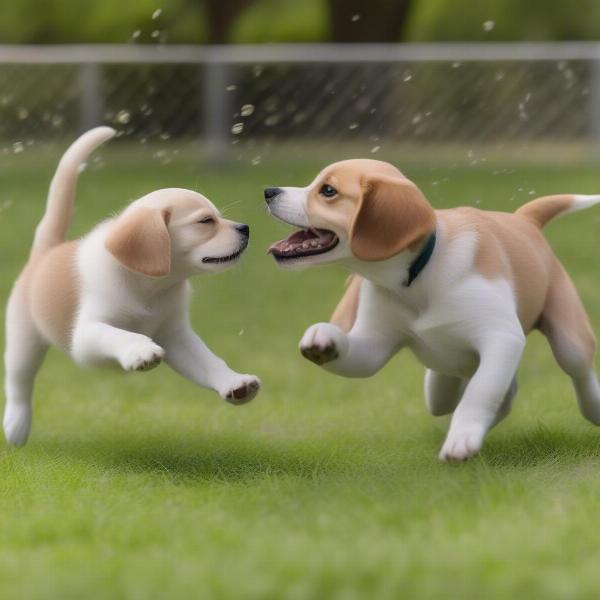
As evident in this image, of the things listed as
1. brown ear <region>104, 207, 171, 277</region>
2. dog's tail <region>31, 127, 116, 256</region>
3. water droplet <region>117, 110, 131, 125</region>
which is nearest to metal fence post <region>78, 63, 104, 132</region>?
water droplet <region>117, 110, 131, 125</region>

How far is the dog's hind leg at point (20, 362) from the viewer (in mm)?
4688

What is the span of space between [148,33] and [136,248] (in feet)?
51.8

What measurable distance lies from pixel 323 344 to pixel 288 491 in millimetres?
459

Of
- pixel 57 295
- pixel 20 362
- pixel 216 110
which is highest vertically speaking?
pixel 57 295

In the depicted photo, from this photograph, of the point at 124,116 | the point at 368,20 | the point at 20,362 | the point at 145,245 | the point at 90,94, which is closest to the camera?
the point at 145,245

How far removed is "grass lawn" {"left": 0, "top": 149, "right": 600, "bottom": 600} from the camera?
10.1 feet

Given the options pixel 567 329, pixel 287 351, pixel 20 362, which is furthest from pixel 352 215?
pixel 287 351

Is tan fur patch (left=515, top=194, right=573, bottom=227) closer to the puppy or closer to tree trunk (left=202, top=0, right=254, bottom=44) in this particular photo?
the puppy

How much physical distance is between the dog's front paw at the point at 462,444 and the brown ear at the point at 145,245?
101 centimetres

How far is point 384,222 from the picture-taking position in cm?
401

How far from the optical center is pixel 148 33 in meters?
19.5

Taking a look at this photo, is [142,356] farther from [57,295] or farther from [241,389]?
[57,295]

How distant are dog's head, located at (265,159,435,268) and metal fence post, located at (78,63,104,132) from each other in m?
9.25

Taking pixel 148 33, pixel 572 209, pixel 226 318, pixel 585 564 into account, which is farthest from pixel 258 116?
pixel 585 564
